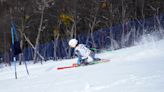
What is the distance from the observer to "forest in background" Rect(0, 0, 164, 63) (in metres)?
32.6

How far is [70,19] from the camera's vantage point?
35.9m

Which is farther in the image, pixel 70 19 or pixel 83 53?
pixel 70 19

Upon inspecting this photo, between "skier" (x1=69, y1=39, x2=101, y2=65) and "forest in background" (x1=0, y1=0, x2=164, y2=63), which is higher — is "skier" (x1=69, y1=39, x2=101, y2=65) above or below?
below

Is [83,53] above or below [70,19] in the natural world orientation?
below

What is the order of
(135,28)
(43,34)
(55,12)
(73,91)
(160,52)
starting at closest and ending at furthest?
(73,91) → (160,52) → (135,28) → (55,12) → (43,34)

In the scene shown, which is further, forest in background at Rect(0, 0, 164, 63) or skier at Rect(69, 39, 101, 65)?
forest in background at Rect(0, 0, 164, 63)

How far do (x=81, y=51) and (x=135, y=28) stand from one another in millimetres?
15851

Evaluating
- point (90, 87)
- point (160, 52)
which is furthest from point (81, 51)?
point (90, 87)

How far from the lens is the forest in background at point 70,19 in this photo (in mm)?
32594

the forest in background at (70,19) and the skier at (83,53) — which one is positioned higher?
the forest in background at (70,19)

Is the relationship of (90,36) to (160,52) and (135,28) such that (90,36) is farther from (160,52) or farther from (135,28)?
(160,52)

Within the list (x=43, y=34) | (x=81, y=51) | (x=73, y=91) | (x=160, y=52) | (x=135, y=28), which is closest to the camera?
(x=73, y=91)

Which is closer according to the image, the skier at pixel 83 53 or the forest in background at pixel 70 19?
the skier at pixel 83 53

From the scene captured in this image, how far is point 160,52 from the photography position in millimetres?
14781
